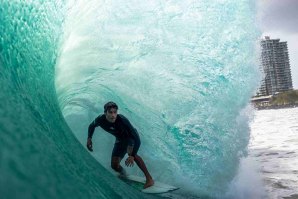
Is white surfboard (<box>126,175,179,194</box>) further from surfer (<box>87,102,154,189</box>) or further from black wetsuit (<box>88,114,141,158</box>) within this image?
black wetsuit (<box>88,114,141,158</box>)

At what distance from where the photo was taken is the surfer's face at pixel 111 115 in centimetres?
470

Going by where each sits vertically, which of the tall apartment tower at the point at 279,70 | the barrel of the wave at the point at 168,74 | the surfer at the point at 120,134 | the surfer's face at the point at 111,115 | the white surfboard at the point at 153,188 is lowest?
the white surfboard at the point at 153,188

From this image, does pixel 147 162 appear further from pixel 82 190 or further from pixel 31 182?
pixel 31 182

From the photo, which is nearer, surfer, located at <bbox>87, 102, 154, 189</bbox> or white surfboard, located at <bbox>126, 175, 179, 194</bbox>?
surfer, located at <bbox>87, 102, 154, 189</bbox>

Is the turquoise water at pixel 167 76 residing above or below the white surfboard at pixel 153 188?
above

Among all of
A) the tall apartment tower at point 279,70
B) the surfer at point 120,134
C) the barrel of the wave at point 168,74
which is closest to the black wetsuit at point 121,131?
the surfer at point 120,134

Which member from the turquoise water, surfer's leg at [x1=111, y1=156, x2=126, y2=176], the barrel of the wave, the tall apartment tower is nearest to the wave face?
the turquoise water

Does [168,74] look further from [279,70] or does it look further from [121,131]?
[279,70]

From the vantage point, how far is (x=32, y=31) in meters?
4.71

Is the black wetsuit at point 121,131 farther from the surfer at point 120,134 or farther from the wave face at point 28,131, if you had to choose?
the wave face at point 28,131

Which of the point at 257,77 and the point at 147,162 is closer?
the point at 147,162

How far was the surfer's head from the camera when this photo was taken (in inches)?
184

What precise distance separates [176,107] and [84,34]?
99.6 inches

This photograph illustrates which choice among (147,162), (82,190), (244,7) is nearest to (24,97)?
(82,190)
